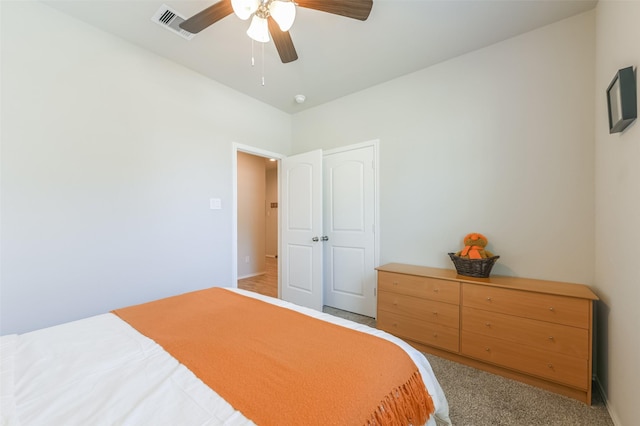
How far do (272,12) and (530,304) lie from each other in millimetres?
Result: 2486

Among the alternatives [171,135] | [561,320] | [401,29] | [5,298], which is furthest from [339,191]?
[5,298]

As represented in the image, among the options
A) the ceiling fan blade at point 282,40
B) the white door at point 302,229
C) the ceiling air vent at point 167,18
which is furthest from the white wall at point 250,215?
the ceiling fan blade at point 282,40

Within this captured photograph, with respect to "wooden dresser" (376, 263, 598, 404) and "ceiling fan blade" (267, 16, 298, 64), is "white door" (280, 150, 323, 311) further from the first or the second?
"ceiling fan blade" (267, 16, 298, 64)

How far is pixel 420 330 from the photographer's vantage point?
2.12 m

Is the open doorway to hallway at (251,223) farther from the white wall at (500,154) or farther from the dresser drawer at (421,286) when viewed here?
the white wall at (500,154)

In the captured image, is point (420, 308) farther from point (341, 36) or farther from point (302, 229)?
point (341, 36)

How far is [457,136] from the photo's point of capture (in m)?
2.31

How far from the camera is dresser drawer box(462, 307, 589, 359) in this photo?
1.54m

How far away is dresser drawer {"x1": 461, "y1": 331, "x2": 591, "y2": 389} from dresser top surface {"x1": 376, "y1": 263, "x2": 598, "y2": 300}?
39cm

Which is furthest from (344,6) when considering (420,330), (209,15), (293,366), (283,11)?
(420,330)

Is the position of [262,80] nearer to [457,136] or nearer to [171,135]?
[171,135]

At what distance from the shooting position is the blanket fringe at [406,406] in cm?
75

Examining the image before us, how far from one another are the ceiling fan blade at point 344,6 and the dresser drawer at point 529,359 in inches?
91.3

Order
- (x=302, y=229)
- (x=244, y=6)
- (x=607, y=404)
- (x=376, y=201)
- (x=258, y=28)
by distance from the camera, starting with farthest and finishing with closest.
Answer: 1. (x=302, y=229)
2. (x=376, y=201)
3. (x=258, y=28)
4. (x=607, y=404)
5. (x=244, y=6)
